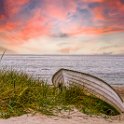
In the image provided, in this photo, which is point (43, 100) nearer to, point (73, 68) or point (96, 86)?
point (96, 86)

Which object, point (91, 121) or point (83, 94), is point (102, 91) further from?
point (91, 121)

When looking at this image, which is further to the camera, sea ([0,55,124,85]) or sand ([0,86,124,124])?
sea ([0,55,124,85])

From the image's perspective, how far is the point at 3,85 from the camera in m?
9.59

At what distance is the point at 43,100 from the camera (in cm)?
923

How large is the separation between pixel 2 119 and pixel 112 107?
329 centimetres

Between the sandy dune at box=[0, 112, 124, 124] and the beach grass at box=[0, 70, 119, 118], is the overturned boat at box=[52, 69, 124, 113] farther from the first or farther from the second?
the sandy dune at box=[0, 112, 124, 124]

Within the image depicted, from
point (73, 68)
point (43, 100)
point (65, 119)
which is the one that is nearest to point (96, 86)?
point (43, 100)

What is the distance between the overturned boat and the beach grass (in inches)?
5.7

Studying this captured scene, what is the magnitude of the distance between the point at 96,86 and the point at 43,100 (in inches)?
81.6

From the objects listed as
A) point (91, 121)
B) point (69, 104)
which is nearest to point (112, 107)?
point (69, 104)

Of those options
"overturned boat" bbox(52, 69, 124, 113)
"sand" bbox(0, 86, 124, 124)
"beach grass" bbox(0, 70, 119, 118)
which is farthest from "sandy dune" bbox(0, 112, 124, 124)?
"overturned boat" bbox(52, 69, 124, 113)

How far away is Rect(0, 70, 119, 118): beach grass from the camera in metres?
8.68

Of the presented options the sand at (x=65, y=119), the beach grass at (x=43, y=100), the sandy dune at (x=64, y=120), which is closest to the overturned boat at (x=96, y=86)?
the beach grass at (x=43, y=100)

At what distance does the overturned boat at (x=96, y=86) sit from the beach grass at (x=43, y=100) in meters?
0.15
